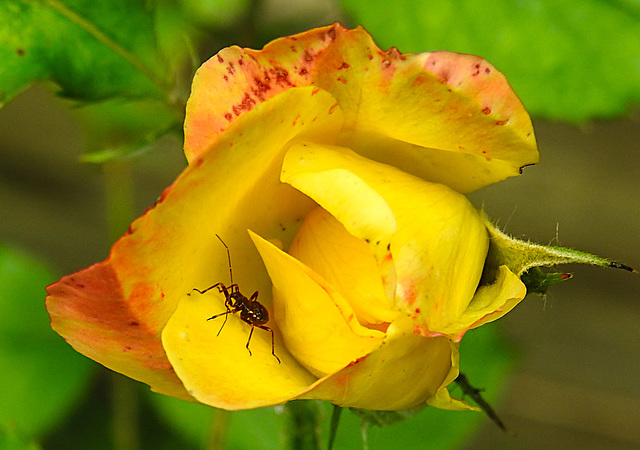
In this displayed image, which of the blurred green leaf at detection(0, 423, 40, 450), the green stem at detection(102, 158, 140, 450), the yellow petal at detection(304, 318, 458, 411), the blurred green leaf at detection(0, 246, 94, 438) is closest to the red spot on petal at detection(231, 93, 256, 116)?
the yellow petal at detection(304, 318, 458, 411)

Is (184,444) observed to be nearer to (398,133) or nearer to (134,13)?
(134,13)

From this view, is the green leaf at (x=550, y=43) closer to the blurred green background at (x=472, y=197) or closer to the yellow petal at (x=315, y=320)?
the blurred green background at (x=472, y=197)

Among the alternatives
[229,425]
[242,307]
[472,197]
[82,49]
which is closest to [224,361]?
[242,307]

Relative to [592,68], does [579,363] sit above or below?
below

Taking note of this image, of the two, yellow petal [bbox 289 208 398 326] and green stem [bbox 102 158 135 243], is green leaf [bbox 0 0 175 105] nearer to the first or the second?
yellow petal [bbox 289 208 398 326]

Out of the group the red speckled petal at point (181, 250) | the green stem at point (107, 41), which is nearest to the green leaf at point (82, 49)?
the green stem at point (107, 41)

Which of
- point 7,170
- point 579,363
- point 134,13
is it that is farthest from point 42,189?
point 579,363
